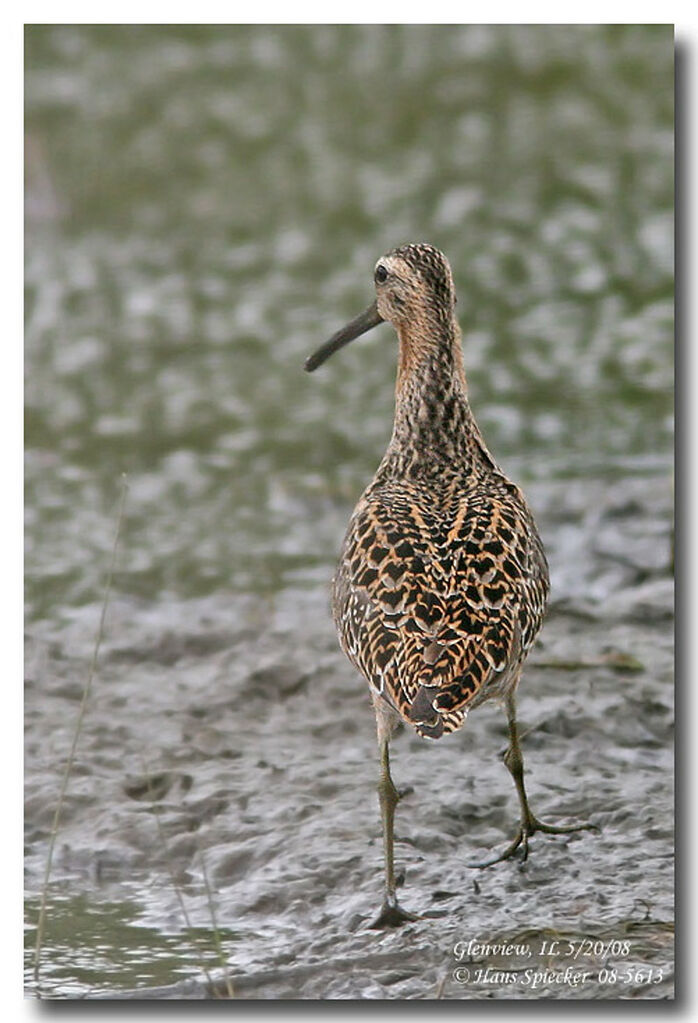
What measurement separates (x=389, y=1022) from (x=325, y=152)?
350 cm

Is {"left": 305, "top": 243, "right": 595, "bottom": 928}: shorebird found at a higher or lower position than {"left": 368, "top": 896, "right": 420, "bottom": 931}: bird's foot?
higher

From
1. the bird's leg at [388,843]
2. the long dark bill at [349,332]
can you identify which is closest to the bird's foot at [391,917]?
the bird's leg at [388,843]

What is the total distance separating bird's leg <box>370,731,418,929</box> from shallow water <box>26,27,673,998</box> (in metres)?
0.06

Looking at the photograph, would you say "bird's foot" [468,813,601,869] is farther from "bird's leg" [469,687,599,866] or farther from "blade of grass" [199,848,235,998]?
"blade of grass" [199,848,235,998]

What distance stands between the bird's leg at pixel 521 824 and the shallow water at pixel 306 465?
0.18 ft

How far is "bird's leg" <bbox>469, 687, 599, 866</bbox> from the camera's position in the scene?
218 inches

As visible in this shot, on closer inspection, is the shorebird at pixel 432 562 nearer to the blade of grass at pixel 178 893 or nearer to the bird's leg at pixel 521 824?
the bird's leg at pixel 521 824

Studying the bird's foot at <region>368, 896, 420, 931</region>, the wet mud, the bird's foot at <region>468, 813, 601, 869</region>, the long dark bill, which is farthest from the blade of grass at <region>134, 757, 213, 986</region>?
the long dark bill

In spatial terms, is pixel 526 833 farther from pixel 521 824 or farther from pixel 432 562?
pixel 432 562

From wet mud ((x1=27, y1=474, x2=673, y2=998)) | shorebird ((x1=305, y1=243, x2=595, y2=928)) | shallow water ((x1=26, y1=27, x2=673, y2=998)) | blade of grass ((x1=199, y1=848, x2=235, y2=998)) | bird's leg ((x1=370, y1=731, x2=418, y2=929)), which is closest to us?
shorebird ((x1=305, y1=243, x2=595, y2=928))

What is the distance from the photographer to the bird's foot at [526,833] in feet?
18.2

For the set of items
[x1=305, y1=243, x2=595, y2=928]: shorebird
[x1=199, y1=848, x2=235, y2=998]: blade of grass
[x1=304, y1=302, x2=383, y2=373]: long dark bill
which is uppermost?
[x1=304, y1=302, x2=383, y2=373]: long dark bill

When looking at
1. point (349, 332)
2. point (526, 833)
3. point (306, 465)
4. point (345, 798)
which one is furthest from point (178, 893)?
point (306, 465)

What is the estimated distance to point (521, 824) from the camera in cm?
565
